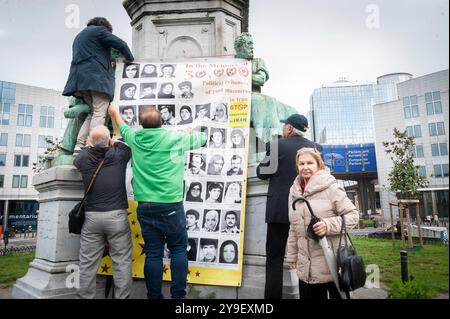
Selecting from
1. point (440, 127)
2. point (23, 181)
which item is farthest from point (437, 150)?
point (23, 181)

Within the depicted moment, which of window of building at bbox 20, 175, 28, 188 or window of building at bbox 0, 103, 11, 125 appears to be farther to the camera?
window of building at bbox 20, 175, 28, 188

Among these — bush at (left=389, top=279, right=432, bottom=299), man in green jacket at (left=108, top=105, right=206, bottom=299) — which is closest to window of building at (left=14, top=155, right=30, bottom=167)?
man in green jacket at (left=108, top=105, right=206, bottom=299)

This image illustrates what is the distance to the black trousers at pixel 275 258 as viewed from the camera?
309cm

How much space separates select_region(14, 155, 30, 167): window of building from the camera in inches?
1406

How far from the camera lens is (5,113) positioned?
3447 centimetres

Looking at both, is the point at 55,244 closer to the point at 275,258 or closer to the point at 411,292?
the point at 275,258

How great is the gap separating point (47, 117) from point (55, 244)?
37534 mm

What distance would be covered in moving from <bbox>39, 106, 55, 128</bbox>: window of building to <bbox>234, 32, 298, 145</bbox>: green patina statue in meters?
37.4

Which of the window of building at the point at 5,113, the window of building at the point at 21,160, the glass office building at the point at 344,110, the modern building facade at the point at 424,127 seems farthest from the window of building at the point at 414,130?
the window of building at the point at 5,113

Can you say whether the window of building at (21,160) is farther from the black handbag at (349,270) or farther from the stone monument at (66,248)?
the black handbag at (349,270)

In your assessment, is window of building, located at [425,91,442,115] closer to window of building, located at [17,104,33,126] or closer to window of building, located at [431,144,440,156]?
window of building, located at [431,144,440,156]

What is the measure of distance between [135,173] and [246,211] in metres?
1.48

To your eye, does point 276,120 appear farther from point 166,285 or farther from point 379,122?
point 379,122
